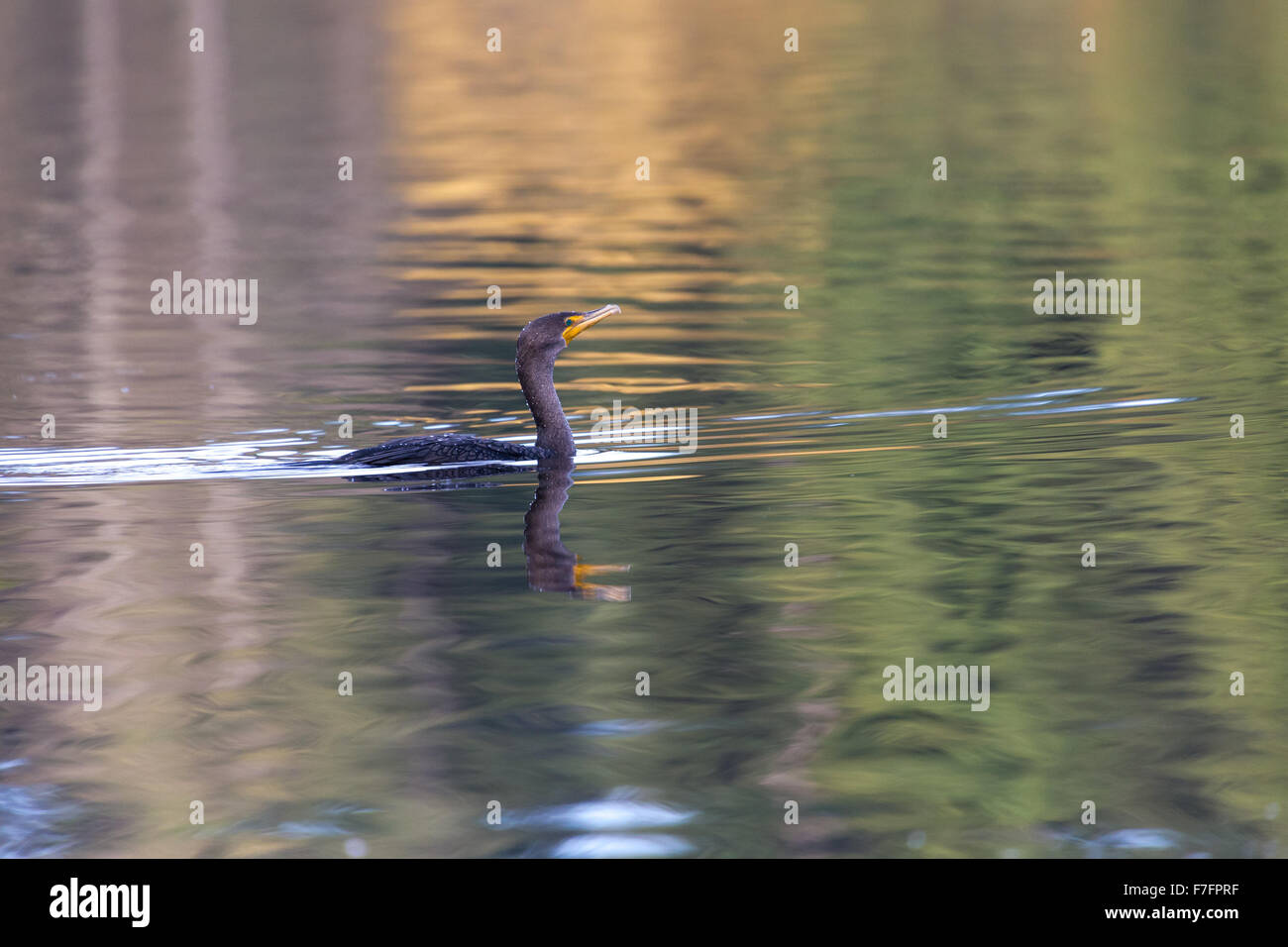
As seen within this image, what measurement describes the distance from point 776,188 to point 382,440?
53.2 feet

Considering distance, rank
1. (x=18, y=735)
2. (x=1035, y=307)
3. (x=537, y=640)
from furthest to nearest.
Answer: (x=1035, y=307) → (x=537, y=640) → (x=18, y=735)

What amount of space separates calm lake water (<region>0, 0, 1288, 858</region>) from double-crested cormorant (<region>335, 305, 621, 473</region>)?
32 centimetres

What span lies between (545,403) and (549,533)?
2801mm

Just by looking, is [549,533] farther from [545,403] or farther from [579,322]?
[579,322]

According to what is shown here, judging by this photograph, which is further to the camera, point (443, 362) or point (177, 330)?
point (177, 330)

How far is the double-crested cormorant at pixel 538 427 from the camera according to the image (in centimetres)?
1382

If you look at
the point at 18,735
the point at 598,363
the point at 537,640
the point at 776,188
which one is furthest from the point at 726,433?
the point at 776,188

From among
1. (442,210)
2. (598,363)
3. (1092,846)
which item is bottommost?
(1092,846)

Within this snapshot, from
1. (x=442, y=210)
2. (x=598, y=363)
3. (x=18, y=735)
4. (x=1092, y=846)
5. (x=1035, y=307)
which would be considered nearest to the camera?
(x=1092, y=846)

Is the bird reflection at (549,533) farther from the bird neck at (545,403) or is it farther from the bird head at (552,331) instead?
the bird head at (552,331)

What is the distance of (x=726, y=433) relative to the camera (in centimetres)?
1495

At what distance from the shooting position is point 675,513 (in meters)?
12.3

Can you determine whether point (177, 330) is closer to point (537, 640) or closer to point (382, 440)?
point (382, 440)

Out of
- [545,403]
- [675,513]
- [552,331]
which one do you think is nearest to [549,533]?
[675,513]
